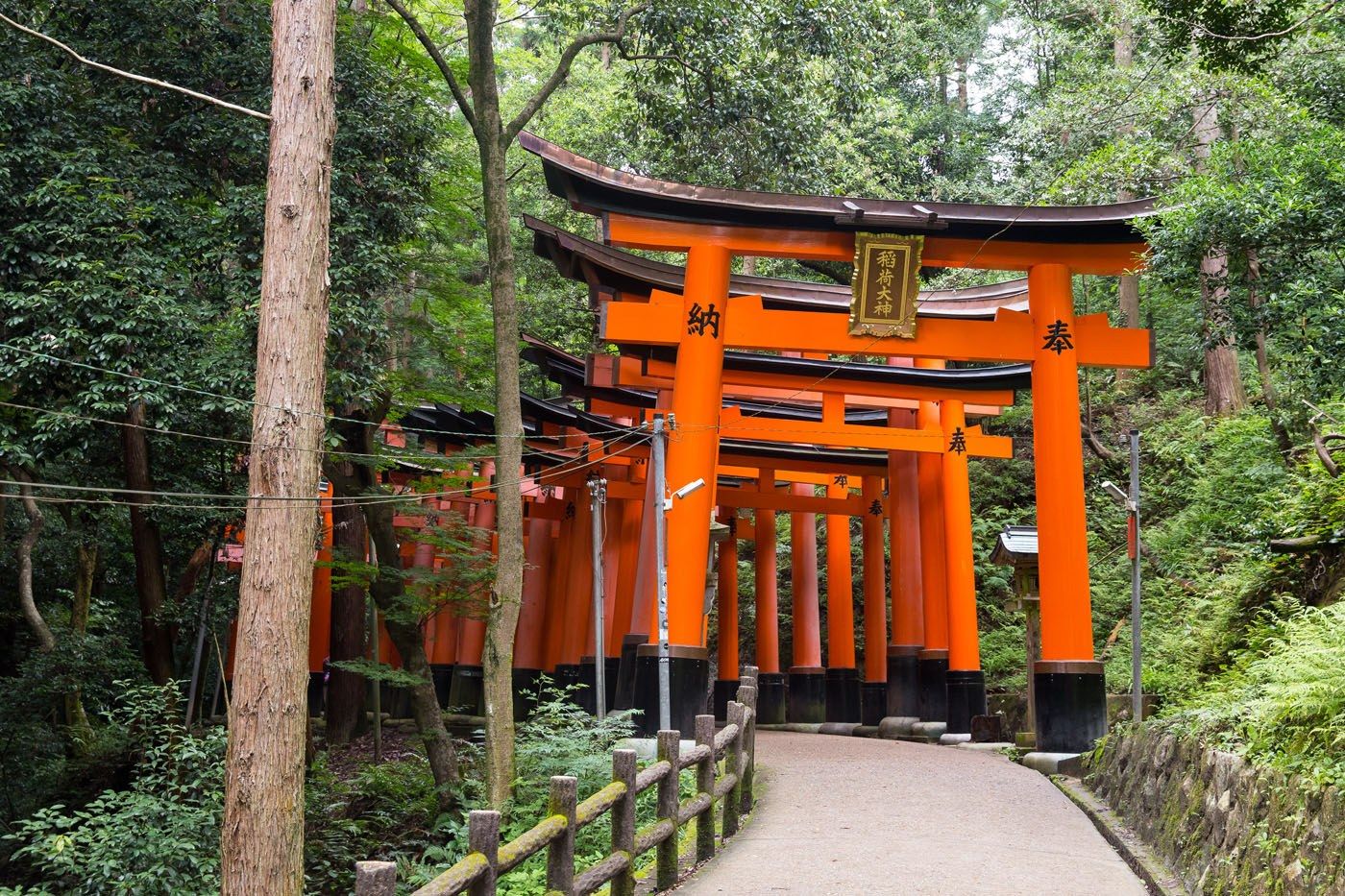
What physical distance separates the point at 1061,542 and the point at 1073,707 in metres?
1.77

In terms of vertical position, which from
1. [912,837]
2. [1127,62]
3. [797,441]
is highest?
[1127,62]

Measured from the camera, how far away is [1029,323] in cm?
1460

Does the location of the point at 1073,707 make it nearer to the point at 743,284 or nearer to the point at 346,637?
the point at 743,284

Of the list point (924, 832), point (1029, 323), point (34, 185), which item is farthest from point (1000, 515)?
point (34, 185)

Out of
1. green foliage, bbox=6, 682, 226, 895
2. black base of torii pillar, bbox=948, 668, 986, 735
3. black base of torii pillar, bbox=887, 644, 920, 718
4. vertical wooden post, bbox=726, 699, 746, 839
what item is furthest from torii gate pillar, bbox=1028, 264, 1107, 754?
green foliage, bbox=6, 682, 226, 895

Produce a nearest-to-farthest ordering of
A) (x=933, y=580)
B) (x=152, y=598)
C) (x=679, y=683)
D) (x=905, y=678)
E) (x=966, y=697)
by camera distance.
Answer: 1. (x=679, y=683)
2. (x=152, y=598)
3. (x=966, y=697)
4. (x=905, y=678)
5. (x=933, y=580)

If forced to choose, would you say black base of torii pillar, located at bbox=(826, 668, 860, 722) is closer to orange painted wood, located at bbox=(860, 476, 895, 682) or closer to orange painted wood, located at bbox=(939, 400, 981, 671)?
orange painted wood, located at bbox=(860, 476, 895, 682)

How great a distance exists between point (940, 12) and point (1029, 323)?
1639cm

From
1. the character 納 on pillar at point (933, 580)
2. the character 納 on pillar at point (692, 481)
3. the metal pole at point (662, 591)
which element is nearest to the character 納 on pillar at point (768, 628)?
the character 納 on pillar at point (933, 580)

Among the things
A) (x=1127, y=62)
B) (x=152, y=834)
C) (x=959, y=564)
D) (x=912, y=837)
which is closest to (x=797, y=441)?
(x=959, y=564)

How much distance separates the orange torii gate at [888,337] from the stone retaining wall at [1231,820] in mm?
3800

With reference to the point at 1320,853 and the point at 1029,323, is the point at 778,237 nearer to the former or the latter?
the point at 1029,323

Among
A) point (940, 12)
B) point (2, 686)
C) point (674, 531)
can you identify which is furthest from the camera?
point (940, 12)

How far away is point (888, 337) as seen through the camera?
1450 centimetres
